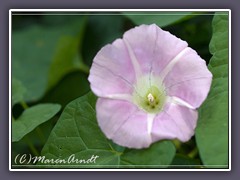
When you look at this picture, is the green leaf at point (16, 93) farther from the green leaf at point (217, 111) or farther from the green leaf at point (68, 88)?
the green leaf at point (217, 111)

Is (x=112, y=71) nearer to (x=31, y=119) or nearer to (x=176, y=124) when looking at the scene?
(x=176, y=124)

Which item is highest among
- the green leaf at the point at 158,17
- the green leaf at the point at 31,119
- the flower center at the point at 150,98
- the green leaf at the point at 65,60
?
the green leaf at the point at 158,17

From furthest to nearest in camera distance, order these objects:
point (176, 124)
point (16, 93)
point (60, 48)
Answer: point (60, 48)
point (16, 93)
point (176, 124)

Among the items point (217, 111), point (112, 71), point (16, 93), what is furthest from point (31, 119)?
point (217, 111)

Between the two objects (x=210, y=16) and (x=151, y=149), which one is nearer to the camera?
(x=151, y=149)

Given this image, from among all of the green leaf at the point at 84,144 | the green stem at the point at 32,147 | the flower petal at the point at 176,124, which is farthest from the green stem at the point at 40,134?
the flower petal at the point at 176,124
